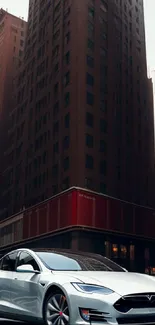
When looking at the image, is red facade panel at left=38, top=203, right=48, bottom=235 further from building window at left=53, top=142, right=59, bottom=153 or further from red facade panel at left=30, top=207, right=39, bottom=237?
building window at left=53, top=142, right=59, bottom=153

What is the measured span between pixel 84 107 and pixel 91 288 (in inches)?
1669

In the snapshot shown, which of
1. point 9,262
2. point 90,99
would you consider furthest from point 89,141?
point 9,262

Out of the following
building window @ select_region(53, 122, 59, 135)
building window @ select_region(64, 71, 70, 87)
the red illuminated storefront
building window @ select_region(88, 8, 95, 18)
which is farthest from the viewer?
building window @ select_region(88, 8, 95, 18)

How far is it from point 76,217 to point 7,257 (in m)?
31.4

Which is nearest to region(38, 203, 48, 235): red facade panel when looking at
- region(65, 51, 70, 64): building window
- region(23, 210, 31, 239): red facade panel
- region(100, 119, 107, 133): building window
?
region(23, 210, 31, 239): red facade panel

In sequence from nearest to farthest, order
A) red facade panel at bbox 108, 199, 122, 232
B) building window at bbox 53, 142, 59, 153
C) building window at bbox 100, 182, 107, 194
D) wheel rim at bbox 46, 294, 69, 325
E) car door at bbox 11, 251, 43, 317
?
wheel rim at bbox 46, 294, 69, 325, car door at bbox 11, 251, 43, 317, red facade panel at bbox 108, 199, 122, 232, building window at bbox 100, 182, 107, 194, building window at bbox 53, 142, 59, 153

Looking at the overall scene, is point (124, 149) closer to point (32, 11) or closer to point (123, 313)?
point (32, 11)

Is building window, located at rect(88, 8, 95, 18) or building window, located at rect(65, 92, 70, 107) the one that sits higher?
building window, located at rect(88, 8, 95, 18)

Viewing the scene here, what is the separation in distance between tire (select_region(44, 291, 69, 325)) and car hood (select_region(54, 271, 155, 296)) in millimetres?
307

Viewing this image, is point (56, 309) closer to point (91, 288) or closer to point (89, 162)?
point (91, 288)

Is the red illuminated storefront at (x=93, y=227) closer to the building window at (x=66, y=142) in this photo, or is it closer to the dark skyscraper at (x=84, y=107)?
the dark skyscraper at (x=84, y=107)

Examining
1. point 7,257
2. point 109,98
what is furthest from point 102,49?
point 7,257

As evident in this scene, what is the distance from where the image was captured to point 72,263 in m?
6.57

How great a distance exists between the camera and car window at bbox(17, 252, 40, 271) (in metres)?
6.55
